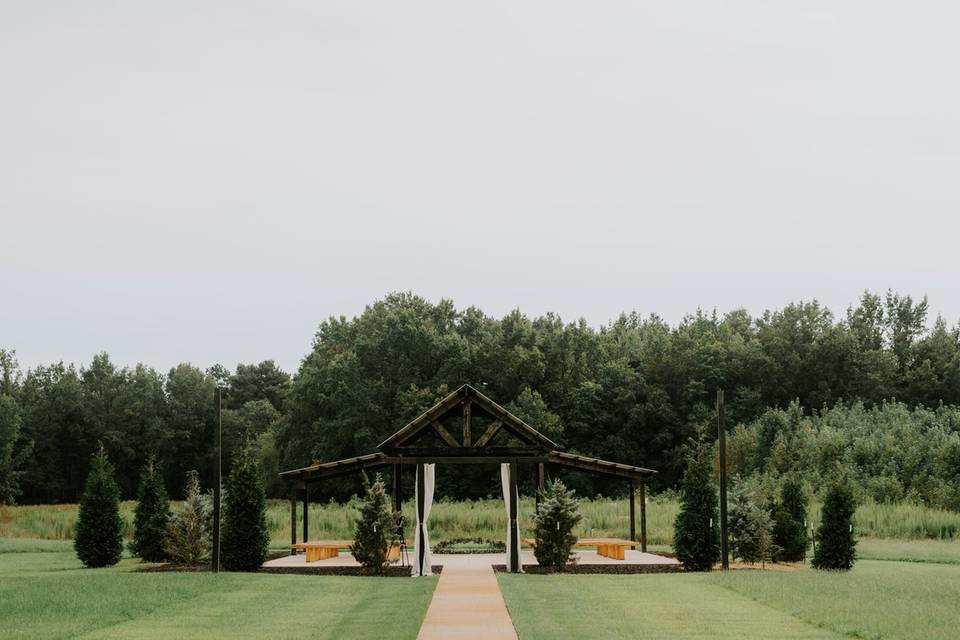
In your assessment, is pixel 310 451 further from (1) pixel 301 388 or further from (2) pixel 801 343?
(2) pixel 801 343

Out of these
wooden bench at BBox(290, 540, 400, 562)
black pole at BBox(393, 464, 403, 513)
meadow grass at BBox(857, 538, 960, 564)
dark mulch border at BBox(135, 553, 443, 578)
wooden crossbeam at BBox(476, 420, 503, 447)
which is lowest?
meadow grass at BBox(857, 538, 960, 564)

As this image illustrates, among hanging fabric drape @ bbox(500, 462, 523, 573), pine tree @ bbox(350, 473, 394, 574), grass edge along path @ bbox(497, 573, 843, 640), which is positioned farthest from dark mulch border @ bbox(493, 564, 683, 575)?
pine tree @ bbox(350, 473, 394, 574)

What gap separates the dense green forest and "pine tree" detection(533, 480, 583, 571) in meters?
29.0

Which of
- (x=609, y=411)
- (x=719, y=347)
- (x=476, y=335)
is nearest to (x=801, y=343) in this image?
(x=719, y=347)

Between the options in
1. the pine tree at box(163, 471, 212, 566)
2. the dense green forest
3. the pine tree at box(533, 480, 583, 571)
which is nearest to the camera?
the pine tree at box(533, 480, 583, 571)

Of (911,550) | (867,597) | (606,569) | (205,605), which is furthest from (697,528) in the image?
(205,605)

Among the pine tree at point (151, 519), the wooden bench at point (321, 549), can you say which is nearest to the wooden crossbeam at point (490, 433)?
the wooden bench at point (321, 549)

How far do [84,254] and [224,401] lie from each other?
5224 centimetres

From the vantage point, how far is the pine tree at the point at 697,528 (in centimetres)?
2423

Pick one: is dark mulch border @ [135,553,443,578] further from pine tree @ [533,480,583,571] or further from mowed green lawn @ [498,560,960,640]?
mowed green lawn @ [498,560,960,640]

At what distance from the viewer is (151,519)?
92.2ft

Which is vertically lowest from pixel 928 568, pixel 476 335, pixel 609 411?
pixel 928 568

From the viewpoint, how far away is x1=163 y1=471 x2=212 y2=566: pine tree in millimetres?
26359

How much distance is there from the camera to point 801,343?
211 ft
